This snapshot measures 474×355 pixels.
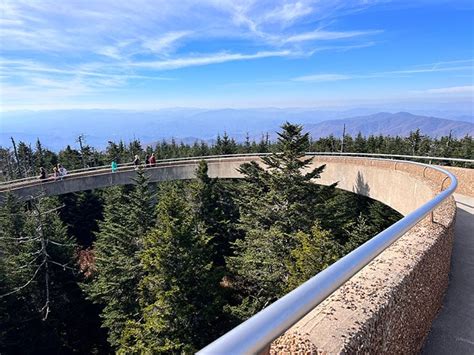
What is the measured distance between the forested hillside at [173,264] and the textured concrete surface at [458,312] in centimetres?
770

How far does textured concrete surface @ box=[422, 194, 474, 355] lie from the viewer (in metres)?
3.49

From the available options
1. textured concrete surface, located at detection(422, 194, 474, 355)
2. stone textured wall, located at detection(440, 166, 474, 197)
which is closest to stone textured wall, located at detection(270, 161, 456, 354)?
textured concrete surface, located at detection(422, 194, 474, 355)

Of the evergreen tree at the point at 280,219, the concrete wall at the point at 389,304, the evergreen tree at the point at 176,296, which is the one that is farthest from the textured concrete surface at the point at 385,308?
the evergreen tree at the point at 280,219

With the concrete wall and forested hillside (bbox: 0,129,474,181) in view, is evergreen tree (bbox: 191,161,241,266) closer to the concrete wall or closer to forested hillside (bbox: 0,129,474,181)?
the concrete wall

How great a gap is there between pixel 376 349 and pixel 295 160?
16121 mm

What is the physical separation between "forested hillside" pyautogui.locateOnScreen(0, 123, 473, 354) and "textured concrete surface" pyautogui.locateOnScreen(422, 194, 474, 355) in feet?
25.3

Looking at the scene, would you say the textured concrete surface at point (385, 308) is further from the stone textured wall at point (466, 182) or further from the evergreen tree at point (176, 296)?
the evergreen tree at point (176, 296)

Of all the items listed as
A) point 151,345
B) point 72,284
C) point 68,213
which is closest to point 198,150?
point 68,213

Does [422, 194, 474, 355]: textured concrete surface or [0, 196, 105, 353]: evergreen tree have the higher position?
[422, 194, 474, 355]: textured concrete surface

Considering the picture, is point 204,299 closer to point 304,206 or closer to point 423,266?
point 304,206

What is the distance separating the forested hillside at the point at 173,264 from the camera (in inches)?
565

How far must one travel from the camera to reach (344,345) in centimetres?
216

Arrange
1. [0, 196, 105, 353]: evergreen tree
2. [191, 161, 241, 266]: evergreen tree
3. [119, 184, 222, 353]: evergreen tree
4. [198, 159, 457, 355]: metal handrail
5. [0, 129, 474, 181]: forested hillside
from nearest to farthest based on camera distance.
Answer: [198, 159, 457, 355]: metal handrail → [119, 184, 222, 353]: evergreen tree → [0, 196, 105, 353]: evergreen tree → [191, 161, 241, 266]: evergreen tree → [0, 129, 474, 181]: forested hillside

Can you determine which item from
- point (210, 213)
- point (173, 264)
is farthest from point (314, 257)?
point (210, 213)
